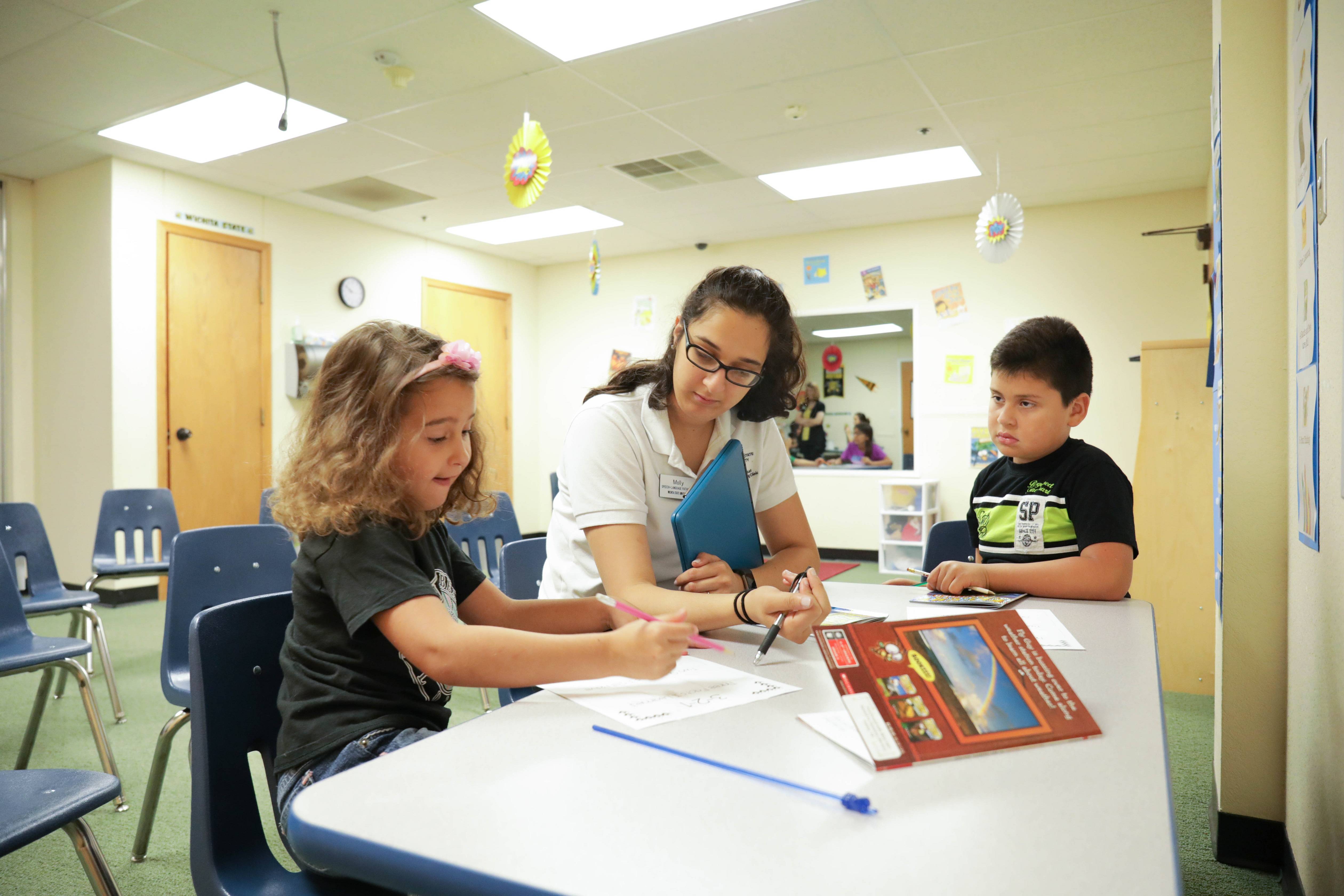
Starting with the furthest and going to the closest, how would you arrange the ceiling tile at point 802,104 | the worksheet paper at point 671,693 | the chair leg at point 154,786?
the ceiling tile at point 802,104 < the chair leg at point 154,786 < the worksheet paper at point 671,693

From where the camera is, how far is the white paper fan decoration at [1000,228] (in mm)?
4543

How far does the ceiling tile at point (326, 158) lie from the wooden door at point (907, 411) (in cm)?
385

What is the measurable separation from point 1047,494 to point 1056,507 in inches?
1.3

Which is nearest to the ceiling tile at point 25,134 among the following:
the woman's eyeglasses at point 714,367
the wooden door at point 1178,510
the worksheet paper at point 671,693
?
→ the woman's eyeglasses at point 714,367

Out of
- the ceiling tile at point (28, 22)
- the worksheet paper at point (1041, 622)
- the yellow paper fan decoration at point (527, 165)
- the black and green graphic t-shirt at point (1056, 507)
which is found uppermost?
the ceiling tile at point (28, 22)

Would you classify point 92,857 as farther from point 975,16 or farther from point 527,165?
point 975,16

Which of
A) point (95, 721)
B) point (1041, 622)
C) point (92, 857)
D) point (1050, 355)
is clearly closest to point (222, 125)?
point (95, 721)

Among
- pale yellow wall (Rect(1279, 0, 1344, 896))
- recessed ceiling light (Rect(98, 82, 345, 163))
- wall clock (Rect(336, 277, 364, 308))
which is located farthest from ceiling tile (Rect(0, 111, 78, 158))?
pale yellow wall (Rect(1279, 0, 1344, 896))

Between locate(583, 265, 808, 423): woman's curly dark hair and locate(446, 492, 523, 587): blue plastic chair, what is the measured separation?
1.30 meters

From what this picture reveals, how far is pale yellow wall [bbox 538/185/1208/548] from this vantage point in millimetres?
5582

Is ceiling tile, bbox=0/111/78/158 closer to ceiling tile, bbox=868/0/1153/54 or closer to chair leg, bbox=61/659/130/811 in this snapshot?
chair leg, bbox=61/659/130/811

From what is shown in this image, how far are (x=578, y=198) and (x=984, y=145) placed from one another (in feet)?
8.55

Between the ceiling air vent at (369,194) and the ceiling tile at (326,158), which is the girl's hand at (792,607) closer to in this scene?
the ceiling tile at (326,158)

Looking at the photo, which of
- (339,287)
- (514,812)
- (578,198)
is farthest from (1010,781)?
(339,287)
